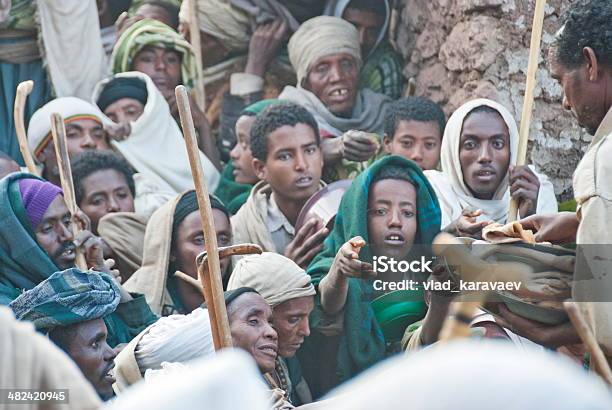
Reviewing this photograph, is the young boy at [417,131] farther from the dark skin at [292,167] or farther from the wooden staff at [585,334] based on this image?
the wooden staff at [585,334]

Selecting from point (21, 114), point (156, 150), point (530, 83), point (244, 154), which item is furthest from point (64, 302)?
point (156, 150)

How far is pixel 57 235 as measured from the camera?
572 cm

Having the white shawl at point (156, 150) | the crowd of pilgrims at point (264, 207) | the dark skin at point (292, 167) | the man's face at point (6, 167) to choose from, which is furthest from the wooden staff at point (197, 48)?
the man's face at point (6, 167)

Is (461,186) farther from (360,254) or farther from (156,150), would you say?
(156,150)

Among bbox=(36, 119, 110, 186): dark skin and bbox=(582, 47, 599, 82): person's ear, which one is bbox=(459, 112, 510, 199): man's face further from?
bbox=(582, 47, 599, 82): person's ear

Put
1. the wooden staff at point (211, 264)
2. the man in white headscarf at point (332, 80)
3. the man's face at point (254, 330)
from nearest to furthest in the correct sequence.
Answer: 1. the wooden staff at point (211, 264)
2. the man's face at point (254, 330)
3. the man in white headscarf at point (332, 80)

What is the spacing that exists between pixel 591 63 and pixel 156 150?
427cm

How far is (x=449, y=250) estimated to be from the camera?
468 centimetres

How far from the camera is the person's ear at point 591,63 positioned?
4.38 m

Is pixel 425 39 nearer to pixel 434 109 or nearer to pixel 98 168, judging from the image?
pixel 434 109

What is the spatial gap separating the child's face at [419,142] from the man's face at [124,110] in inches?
60.4

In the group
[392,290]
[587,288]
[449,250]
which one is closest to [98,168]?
[392,290]

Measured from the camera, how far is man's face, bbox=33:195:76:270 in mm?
5699

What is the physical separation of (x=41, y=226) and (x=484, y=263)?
1.97 m
